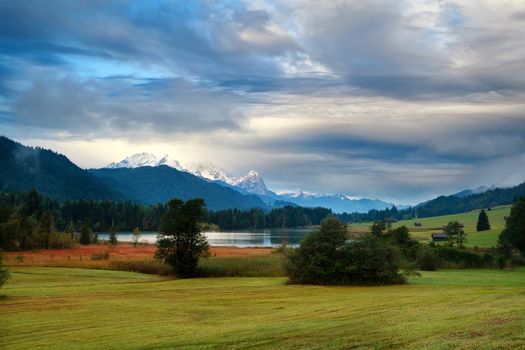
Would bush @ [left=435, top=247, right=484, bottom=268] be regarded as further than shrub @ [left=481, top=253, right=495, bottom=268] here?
No

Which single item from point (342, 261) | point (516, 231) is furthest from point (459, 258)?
point (342, 261)

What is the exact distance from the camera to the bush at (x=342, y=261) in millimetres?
59656

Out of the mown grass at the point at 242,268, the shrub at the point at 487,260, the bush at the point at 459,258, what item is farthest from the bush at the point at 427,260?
the mown grass at the point at 242,268

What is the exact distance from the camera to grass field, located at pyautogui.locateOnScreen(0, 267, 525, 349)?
21.0m

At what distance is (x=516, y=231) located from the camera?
101 meters

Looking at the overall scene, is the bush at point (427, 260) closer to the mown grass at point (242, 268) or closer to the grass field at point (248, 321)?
the mown grass at point (242, 268)

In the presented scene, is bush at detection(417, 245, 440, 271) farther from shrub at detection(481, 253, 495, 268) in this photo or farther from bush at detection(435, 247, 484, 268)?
shrub at detection(481, 253, 495, 268)

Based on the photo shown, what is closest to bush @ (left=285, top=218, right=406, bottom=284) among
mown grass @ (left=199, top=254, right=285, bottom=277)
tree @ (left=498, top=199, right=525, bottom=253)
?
mown grass @ (left=199, top=254, right=285, bottom=277)

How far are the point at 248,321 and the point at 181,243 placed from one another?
47067mm

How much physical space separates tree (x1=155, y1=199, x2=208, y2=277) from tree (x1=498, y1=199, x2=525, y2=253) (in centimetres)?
6081

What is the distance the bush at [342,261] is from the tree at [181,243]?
17452mm

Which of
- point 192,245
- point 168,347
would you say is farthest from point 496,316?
point 192,245

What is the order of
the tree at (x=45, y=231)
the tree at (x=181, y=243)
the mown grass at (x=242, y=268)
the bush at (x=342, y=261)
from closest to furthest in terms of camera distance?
the bush at (x=342, y=261)
the mown grass at (x=242, y=268)
the tree at (x=181, y=243)
the tree at (x=45, y=231)

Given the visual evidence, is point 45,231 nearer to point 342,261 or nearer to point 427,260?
point 427,260
